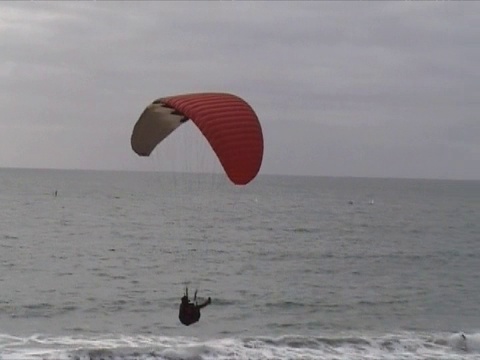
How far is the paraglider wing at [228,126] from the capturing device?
44.4 feet

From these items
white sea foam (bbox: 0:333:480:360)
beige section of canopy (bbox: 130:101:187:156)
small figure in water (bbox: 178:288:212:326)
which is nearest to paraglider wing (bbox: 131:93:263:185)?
beige section of canopy (bbox: 130:101:187:156)

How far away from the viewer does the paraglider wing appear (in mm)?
13547

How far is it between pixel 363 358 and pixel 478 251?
96.4 feet

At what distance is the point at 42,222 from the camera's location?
2504 inches

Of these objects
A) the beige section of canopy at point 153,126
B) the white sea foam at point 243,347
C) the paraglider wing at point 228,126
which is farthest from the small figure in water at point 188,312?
the beige section of canopy at point 153,126

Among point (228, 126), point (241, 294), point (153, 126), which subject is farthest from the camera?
point (241, 294)

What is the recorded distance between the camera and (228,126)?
1369 cm

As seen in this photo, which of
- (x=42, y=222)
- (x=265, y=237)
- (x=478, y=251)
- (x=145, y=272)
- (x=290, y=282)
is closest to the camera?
(x=290, y=282)

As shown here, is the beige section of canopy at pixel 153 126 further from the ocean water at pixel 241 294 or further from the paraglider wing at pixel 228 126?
the ocean water at pixel 241 294

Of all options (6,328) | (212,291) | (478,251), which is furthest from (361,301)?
(478,251)

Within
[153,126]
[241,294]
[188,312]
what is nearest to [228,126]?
[153,126]

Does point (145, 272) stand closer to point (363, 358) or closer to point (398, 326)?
point (398, 326)

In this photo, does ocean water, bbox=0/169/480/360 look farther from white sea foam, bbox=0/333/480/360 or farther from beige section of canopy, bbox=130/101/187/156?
beige section of canopy, bbox=130/101/187/156

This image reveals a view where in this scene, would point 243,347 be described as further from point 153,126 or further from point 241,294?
point 241,294
